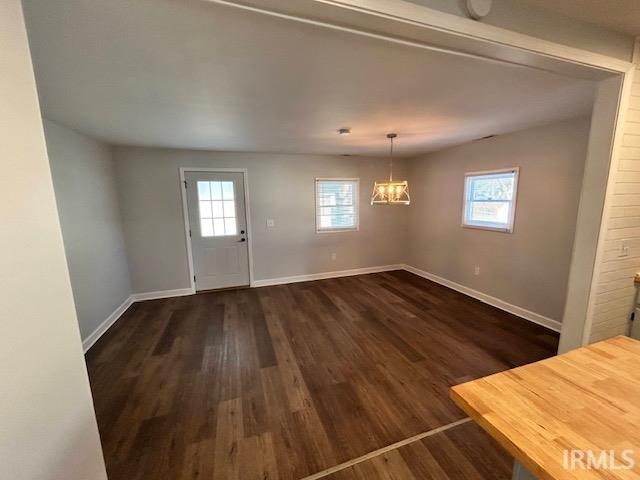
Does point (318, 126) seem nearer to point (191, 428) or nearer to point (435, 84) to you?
point (435, 84)

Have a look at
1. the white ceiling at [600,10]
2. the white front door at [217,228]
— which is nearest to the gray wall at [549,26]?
the white ceiling at [600,10]

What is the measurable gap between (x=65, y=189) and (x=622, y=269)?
5006mm

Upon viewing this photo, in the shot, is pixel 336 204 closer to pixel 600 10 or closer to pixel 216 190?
pixel 216 190

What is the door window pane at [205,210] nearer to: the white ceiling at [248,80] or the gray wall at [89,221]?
the gray wall at [89,221]

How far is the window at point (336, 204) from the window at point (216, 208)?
1.58m

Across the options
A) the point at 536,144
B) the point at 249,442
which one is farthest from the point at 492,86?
the point at 249,442

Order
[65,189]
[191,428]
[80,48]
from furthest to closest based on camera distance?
[65,189] < [191,428] < [80,48]

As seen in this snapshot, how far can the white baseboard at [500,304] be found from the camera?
313cm

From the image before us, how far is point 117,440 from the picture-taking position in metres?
1.76

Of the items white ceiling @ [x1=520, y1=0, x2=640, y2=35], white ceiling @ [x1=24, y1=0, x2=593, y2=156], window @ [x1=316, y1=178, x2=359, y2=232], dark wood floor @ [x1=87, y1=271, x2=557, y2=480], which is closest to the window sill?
dark wood floor @ [x1=87, y1=271, x2=557, y2=480]

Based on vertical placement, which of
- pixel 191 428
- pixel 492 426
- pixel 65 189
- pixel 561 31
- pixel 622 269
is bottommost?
pixel 191 428

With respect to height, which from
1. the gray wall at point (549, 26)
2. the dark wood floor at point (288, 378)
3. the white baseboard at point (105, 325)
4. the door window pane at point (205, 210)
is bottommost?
the dark wood floor at point (288, 378)

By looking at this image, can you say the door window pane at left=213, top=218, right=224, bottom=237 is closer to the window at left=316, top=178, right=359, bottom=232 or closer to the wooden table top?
the window at left=316, top=178, right=359, bottom=232

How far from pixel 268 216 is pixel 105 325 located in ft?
8.92
